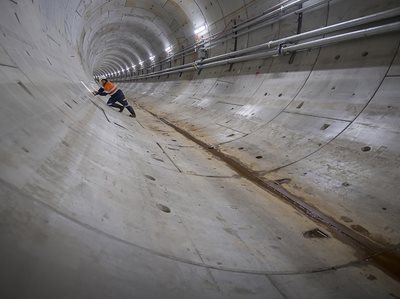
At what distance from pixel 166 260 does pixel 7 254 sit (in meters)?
0.69

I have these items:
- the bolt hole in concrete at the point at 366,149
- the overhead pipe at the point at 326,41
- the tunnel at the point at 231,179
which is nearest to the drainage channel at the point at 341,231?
the tunnel at the point at 231,179

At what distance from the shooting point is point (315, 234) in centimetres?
244

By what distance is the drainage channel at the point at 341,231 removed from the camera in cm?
210

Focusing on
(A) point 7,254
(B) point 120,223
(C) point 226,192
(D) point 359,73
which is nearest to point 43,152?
(B) point 120,223

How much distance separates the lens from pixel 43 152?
1418mm

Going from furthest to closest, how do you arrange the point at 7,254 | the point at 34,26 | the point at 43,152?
the point at 34,26 < the point at 43,152 < the point at 7,254

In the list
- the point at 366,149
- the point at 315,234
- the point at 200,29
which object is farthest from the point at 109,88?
the point at 315,234

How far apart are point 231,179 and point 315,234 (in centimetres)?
140

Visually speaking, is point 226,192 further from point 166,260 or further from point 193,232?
point 166,260

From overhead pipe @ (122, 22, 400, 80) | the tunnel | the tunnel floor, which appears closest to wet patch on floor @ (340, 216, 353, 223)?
the tunnel

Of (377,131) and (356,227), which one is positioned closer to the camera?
(356,227)

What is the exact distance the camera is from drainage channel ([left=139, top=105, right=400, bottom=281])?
2098 millimetres

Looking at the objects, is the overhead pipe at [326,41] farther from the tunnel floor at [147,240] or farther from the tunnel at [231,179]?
the tunnel floor at [147,240]

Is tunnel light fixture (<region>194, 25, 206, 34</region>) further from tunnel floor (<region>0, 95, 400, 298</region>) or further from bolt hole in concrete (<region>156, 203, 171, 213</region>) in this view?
bolt hole in concrete (<region>156, 203, 171, 213</region>)
